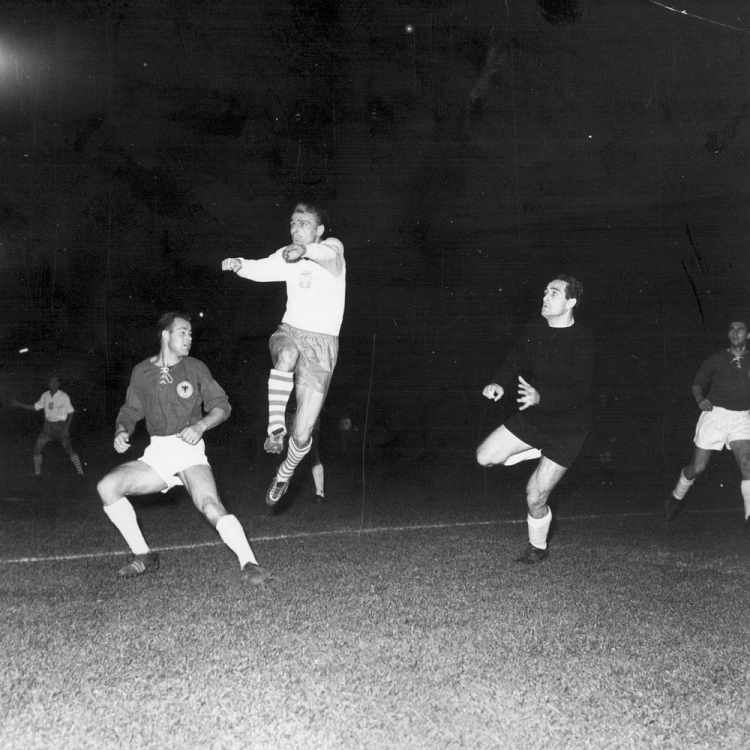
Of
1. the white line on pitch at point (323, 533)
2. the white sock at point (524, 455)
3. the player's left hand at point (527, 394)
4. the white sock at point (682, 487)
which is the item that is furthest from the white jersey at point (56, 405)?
the white sock at point (682, 487)

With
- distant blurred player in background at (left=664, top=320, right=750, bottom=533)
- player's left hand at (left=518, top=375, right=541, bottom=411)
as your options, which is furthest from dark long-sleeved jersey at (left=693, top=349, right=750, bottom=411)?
player's left hand at (left=518, top=375, right=541, bottom=411)

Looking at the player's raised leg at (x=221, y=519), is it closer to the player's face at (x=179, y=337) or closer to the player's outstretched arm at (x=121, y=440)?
the player's outstretched arm at (x=121, y=440)

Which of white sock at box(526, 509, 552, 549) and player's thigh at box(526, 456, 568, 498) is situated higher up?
player's thigh at box(526, 456, 568, 498)

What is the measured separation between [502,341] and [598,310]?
199 centimetres

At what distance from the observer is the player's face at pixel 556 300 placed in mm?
4977

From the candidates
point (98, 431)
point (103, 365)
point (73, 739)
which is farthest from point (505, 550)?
point (98, 431)

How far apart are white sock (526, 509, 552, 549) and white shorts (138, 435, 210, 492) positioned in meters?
2.44

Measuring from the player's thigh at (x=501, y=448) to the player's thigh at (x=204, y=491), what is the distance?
1.85 m

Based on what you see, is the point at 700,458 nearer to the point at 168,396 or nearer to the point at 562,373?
the point at 562,373

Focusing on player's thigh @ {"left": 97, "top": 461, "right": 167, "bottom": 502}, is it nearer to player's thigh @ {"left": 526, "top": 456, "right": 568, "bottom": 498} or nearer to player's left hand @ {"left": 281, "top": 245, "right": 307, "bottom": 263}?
player's left hand @ {"left": 281, "top": 245, "right": 307, "bottom": 263}

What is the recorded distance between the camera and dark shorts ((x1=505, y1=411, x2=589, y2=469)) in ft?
16.3

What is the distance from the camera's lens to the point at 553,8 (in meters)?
6.76

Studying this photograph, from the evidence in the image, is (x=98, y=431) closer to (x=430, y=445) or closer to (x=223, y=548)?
(x=430, y=445)

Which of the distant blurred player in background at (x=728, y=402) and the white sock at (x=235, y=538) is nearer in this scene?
the white sock at (x=235, y=538)
